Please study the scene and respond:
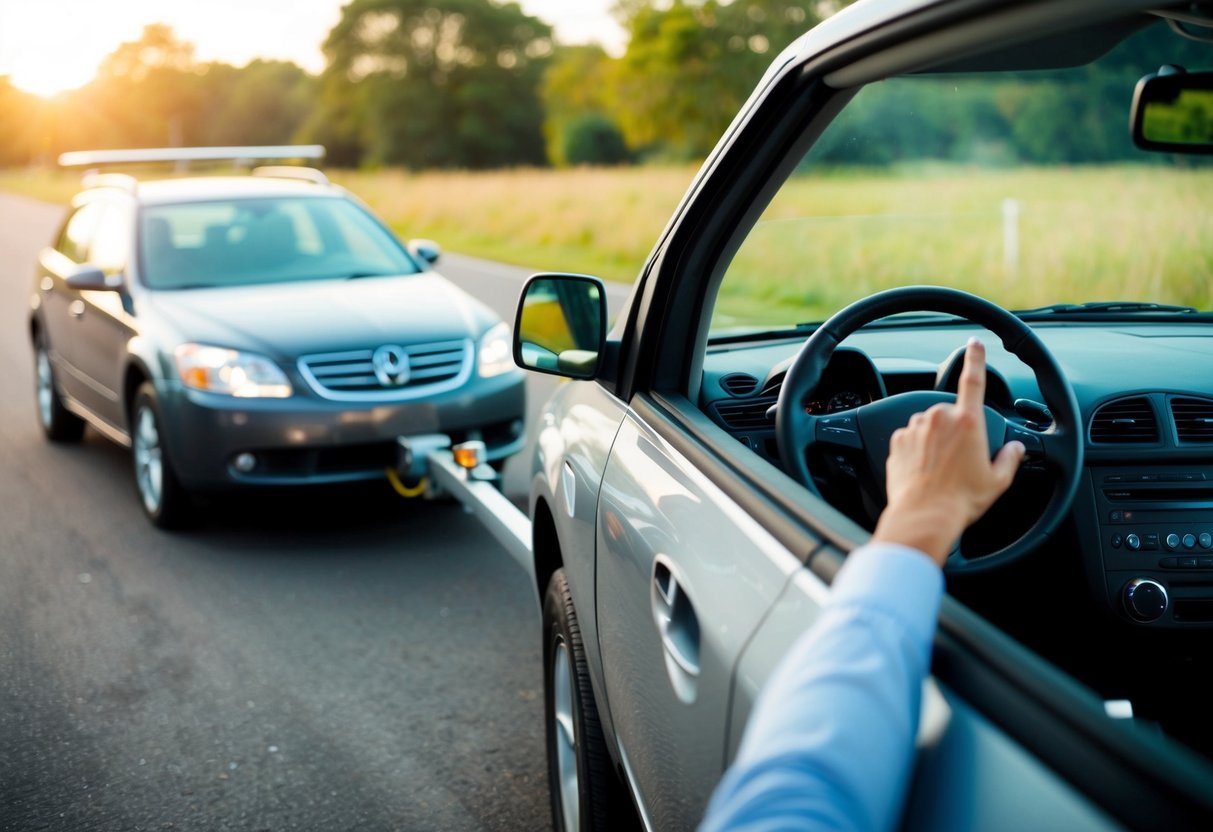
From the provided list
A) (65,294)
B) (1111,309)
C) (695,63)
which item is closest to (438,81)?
(695,63)

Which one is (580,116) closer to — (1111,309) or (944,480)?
(1111,309)

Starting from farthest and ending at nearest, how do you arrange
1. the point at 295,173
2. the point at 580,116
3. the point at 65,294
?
the point at 580,116, the point at 295,173, the point at 65,294

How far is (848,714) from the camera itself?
1.22 meters

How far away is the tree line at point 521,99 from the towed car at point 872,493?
427mm

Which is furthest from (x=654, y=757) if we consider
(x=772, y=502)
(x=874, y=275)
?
(x=874, y=275)

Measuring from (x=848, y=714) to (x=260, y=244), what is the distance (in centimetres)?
685

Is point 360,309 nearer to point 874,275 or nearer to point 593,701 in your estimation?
point 593,701

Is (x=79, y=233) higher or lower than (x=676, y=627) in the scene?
lower

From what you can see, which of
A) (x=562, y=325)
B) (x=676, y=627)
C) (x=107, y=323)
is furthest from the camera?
(x=107, y=323)

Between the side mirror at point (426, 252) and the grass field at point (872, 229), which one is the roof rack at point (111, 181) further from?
the grass field at point (872, 229)

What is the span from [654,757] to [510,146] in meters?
92.0

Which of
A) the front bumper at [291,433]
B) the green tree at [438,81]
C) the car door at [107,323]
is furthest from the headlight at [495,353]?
the green tree at [438,81]

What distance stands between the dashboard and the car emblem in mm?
3274

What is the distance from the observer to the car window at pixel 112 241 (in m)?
7.38
